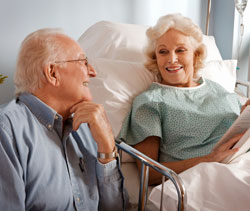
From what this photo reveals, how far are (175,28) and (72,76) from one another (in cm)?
84

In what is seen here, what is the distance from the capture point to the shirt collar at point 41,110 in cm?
111

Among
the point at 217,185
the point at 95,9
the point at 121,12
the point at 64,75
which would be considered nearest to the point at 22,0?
the point at 95,9

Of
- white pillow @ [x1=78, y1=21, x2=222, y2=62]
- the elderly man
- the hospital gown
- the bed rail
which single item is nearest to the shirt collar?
the elderly man

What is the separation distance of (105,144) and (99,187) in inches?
6.9

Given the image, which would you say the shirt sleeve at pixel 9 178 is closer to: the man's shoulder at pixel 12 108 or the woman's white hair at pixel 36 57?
the man's shoulder at pixel 12 108

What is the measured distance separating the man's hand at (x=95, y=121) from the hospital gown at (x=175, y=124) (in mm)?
406

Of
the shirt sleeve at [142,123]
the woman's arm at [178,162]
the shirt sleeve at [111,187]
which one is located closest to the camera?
the shirt sleeve at [111,187]

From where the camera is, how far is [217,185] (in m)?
1.17

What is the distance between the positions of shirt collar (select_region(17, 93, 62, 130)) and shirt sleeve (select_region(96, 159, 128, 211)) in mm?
230

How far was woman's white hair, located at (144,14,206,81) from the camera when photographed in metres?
1.81

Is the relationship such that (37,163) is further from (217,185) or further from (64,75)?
(217,185)

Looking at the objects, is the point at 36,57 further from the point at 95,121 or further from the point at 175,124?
the point at 175,124

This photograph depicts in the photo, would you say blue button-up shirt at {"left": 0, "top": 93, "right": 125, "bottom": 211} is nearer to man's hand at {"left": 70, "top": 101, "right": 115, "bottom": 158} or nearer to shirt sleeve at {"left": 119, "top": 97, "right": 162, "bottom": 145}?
man's hand at {"left": 70, "top": 101, "right": 115, "bottom": 158}

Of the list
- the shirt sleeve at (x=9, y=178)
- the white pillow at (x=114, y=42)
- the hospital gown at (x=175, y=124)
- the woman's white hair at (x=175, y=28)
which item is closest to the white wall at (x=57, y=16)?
the white pillow at (x=114, y=42)
